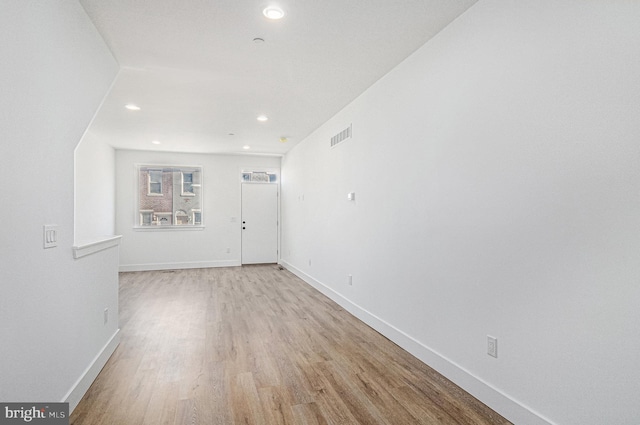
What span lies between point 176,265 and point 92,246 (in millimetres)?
5562

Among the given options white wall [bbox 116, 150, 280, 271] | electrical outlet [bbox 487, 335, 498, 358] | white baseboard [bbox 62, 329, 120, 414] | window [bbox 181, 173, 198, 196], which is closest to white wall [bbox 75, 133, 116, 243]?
white wall [bbox 116, 150, 280, 271]

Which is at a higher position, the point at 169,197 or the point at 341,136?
the point at 341,136

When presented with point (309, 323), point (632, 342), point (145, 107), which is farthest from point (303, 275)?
point (632, 342)

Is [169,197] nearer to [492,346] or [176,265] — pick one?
[176,265]

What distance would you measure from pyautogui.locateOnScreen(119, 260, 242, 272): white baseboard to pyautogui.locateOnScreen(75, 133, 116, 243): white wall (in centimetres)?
85

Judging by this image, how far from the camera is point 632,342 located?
58.9 inches

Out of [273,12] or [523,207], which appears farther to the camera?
[273,12]

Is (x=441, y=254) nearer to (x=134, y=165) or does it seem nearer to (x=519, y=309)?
(x=519, y=309)

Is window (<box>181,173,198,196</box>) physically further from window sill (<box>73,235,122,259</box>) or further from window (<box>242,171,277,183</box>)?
window sill (<box>73,235,122,259</box>)

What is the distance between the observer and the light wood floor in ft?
6.94

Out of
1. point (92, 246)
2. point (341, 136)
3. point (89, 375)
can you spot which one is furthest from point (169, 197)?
point (89, 375)

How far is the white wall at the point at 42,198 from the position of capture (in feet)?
4.91

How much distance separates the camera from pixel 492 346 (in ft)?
7.18

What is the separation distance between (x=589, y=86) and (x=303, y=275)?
17.5 feet
